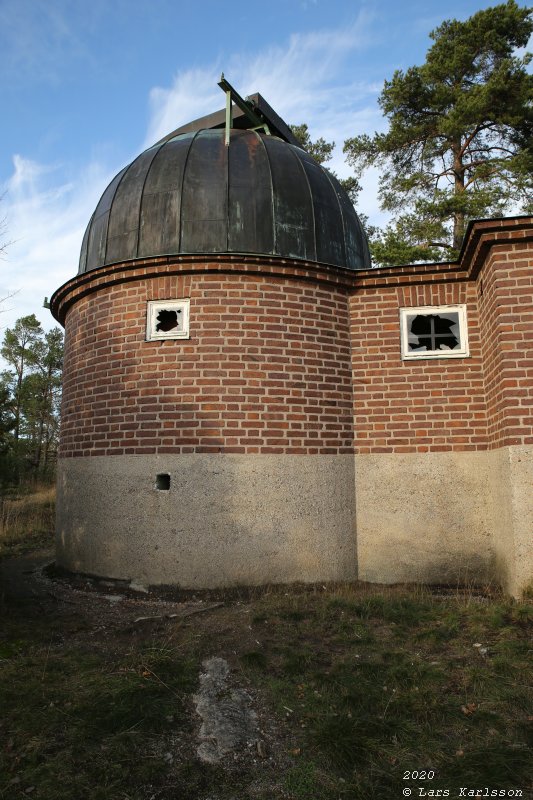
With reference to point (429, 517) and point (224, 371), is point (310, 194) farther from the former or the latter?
point (429, 517)

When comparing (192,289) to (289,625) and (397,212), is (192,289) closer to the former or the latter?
(289,625)

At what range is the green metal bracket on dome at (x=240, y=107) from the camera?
6.85m

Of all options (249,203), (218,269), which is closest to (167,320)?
(218,269)

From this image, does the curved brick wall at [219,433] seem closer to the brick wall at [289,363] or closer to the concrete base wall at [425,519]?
the brick wall at [289,363]

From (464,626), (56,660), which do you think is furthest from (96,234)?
(464,626)

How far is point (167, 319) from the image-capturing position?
613 centimetres

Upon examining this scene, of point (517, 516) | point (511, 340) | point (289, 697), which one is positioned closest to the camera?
point (289, 697)

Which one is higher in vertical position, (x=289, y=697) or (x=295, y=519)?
(x=295, y=519)

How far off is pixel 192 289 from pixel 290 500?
8.93 feet

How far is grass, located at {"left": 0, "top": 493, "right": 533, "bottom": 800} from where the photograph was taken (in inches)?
94.8

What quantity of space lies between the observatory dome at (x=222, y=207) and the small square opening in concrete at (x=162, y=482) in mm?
2662

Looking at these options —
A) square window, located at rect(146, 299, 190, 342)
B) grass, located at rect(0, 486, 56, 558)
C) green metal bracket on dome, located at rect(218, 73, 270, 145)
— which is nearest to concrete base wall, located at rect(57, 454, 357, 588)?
square window, located at rect(146, 299, 190, 342)

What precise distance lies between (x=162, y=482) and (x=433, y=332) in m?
3.77

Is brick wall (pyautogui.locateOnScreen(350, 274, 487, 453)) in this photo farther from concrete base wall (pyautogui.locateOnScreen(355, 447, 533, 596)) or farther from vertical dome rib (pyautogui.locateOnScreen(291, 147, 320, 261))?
vertical dome rib (pyautogui.locateOnScreen(291, 147, 320, 261))
